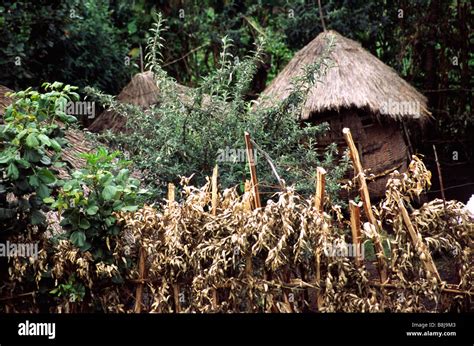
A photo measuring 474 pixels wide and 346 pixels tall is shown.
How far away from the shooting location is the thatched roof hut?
7520 mm

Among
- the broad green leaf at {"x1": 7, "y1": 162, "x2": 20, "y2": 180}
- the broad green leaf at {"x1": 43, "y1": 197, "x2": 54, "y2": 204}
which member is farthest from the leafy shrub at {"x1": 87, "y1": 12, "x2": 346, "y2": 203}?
the broad green leaf at {"x1": 7, "y1": 162, "x2": 20, "y2": 180}

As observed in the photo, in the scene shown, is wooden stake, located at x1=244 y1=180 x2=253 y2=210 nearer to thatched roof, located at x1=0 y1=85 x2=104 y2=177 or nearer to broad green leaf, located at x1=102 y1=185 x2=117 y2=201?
broad green leaf, located at x1=102 y1=185 x2=117 y2=201

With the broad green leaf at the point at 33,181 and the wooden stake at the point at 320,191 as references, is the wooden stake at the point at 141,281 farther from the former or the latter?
the wooden stake at the point at 320,191

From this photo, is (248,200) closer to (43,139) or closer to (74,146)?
(43,139)

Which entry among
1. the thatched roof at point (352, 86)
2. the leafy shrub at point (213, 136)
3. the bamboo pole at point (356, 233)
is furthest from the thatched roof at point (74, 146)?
the bamboo pole at point (356, 233)

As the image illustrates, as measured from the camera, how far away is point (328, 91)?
7551 mm

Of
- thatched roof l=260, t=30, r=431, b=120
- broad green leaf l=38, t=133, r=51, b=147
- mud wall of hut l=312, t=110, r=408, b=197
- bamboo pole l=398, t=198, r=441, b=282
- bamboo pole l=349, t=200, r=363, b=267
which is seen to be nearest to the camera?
bamboo pole l=398, t=198, r=441, b=282

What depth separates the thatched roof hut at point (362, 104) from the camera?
7.52 m

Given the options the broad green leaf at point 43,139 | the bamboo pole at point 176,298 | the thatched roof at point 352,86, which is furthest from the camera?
the thatched roof at point 352,86

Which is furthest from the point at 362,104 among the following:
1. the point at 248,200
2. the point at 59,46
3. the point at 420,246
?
the point at 420,246

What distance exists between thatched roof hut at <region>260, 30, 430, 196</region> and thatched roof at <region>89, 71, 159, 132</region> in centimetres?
113

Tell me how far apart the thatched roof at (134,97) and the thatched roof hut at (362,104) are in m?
1.13

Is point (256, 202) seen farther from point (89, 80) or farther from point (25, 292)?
point (89, 80)

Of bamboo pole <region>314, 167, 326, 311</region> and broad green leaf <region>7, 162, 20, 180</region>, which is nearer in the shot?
bamboo pole <region>314, 167, 326, 311</region>
